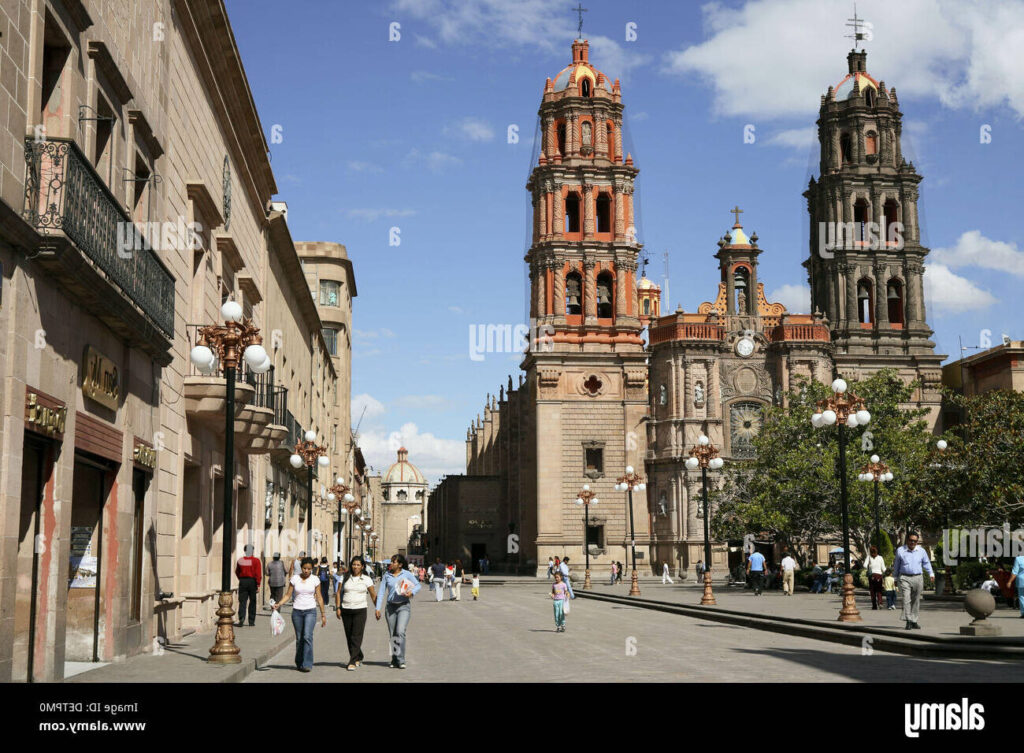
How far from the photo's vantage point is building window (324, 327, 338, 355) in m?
71.8

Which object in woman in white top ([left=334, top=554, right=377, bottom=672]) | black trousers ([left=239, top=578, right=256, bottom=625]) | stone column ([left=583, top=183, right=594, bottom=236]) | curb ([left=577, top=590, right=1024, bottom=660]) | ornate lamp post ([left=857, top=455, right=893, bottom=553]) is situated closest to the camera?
woman in white top ([left=334, top=554, right=377, bottom=672])

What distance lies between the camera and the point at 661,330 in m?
76.9

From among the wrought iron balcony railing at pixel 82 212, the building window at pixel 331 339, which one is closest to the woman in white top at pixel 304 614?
the wrought iron balcony railing at pixel 82 212

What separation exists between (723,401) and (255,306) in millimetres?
51339

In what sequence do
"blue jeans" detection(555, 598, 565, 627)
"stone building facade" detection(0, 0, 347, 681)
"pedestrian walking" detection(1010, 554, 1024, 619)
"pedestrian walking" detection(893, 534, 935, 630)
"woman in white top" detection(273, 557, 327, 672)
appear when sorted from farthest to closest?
"pedestrian walking" detection(1010, 554, 1024, 619)
"blue jeans" detection(555, 598, 565, 627)
"pedestrian walking" detection(893, 534, 935, 630)
"woman in white top" detection(273, 557, 327, 672)
"stone building facade" detection(0, 0, 347, 681)

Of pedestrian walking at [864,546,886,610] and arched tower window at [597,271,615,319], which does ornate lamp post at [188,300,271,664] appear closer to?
pedestrian walking at [864,546,886,610]

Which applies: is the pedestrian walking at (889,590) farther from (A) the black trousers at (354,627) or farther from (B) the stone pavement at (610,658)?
(A) the black trousers at (354,627)

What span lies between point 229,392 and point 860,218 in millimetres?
68854

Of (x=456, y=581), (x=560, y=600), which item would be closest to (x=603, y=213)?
(x=456, y=581)

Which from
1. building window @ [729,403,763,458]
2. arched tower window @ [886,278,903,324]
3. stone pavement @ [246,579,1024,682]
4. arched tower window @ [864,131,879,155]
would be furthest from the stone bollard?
arched tower window @ [864,131,879,155]

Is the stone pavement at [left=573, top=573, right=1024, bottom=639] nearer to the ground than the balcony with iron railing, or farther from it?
nearer to the ground

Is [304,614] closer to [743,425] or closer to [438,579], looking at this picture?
[438,579]

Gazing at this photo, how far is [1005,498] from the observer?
103 feet
